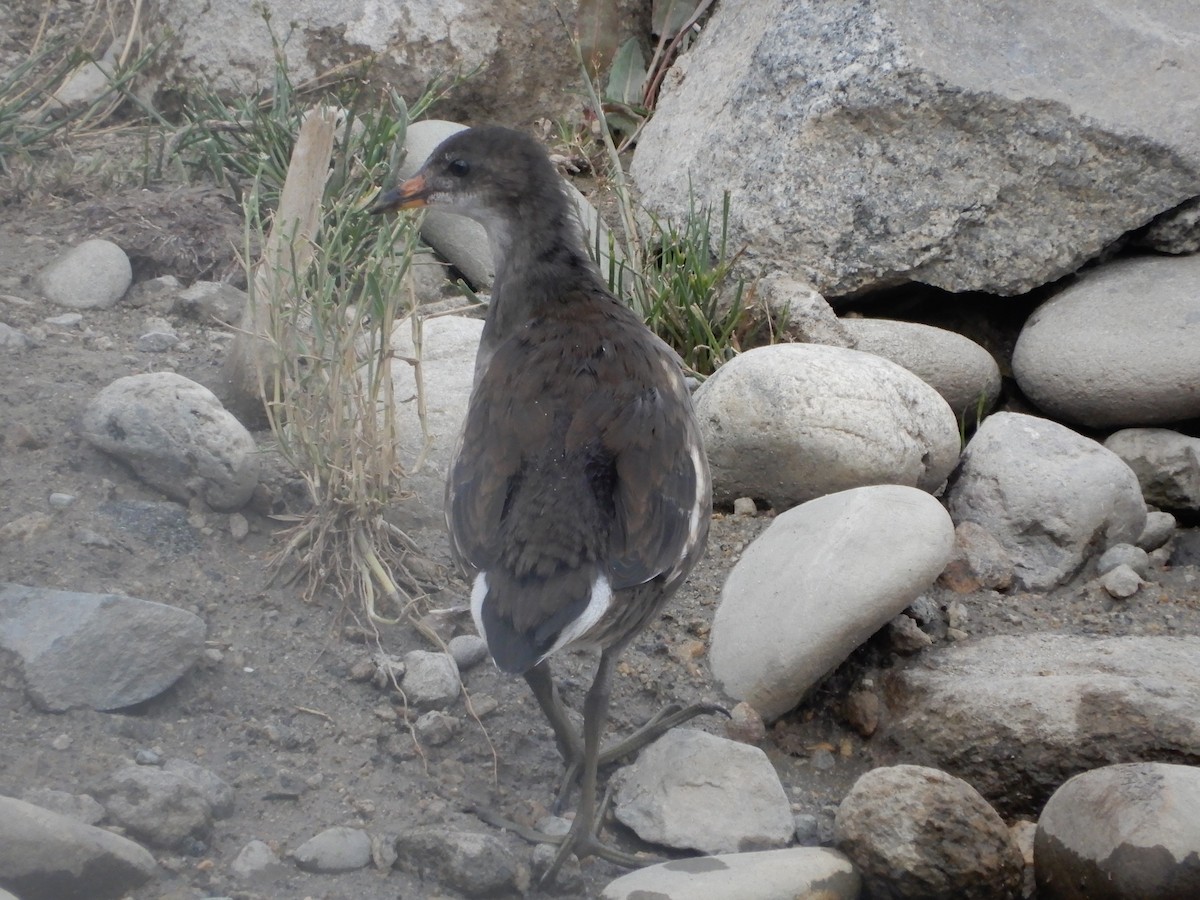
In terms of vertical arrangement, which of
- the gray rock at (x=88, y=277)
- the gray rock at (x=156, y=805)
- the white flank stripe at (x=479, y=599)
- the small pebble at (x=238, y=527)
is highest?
the gray rock at (x=88, y=277)

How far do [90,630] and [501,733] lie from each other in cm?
122

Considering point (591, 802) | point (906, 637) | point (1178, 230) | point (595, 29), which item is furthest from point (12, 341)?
point (1178, 230)

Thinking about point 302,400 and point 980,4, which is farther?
point 980,4

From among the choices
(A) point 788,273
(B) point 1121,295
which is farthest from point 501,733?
(B) point 1121,295

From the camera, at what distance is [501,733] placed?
4.16 meters

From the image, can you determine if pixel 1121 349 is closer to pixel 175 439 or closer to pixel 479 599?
pixel 479 599

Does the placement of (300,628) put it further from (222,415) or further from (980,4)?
(980,4)

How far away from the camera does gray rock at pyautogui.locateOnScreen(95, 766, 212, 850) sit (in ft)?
10.5

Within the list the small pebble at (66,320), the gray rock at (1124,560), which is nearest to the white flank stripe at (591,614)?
the gray rock at (1124,560)

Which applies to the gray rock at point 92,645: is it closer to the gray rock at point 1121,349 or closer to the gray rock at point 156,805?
the gray rock at point 156,805

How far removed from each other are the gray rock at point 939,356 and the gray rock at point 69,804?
370cm

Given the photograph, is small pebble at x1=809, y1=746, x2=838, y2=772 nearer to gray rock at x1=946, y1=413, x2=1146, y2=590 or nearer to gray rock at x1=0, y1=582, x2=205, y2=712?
gray rock at x1=946, y1=413, x2=1146, y2=590

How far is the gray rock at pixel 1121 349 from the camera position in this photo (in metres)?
5.61

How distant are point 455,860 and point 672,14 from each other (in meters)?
5.57
